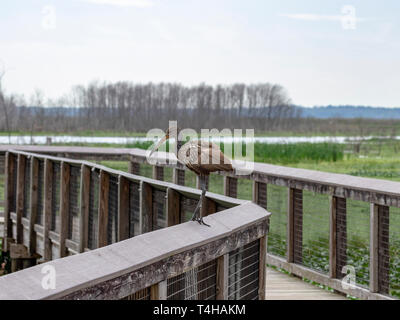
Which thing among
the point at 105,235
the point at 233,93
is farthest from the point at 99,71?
the point at 105,235

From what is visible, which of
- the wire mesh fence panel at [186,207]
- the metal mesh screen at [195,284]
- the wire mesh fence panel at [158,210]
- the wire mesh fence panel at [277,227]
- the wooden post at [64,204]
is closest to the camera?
the metal mesh screen at [195,284]

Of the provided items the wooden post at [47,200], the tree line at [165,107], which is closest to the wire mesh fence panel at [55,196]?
the wooden post at [47,200]

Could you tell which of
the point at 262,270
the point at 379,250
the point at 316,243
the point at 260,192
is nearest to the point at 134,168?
the point at 316,243

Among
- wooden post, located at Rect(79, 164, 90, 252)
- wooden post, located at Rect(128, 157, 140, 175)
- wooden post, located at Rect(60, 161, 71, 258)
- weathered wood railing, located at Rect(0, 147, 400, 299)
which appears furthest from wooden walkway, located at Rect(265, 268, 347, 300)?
wooden post, located at Rect(128, 157, 140, 175)

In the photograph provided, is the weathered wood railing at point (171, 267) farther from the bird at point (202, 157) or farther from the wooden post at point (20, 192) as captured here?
the wooden post at point (20, 192)

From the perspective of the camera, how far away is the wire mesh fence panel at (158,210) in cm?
→ 466

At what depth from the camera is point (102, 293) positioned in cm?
189

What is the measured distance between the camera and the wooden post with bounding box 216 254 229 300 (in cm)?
277

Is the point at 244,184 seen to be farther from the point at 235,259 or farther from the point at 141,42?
the point at 141,42

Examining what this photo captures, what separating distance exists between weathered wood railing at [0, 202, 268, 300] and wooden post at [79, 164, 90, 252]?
10.9 ft

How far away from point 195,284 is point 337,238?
263 cm

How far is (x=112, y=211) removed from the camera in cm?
563

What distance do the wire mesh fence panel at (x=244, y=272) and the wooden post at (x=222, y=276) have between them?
18 cm
